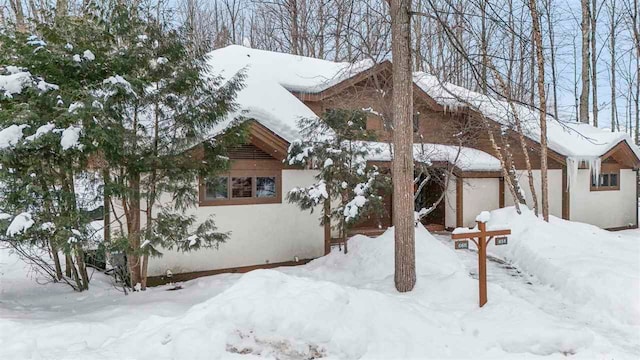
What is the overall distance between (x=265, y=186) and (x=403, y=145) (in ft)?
11.1

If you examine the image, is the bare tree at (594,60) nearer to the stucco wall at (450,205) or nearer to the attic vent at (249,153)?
the stucco wall at (450,205)

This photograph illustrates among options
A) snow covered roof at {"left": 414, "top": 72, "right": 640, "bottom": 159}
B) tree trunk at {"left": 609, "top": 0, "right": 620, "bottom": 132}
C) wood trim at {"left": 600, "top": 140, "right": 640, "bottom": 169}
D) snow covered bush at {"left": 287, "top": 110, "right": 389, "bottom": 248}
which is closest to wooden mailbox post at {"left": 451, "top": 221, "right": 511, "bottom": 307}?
snow covered bush at {"left": 287, "top": 110, "right": 389, "bottom": 248}

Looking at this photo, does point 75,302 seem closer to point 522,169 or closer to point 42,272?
point 42,272

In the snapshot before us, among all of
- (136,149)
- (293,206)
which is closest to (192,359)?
(136,149)

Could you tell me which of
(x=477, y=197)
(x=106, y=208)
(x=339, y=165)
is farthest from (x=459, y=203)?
(x=106, y=208)

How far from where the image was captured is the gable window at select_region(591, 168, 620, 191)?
14.1m

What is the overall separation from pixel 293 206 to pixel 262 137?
1.65m

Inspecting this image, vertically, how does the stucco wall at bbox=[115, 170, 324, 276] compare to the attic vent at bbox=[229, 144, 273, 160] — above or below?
below

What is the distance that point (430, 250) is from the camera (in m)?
8.57

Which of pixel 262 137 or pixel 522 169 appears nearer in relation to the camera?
pixel 262 137

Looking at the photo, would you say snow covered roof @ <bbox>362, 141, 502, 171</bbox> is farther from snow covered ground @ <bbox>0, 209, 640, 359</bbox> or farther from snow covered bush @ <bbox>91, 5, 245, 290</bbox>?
snow covered bush @ <bbox>91, 5, 245, 290</bbox>

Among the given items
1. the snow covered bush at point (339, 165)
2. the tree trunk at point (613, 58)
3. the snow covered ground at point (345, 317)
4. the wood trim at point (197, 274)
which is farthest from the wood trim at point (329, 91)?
Answer: the tree trunk at point (613, 58)

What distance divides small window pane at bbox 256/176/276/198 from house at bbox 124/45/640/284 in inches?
0.8

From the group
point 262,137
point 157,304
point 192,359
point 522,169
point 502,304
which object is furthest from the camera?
point 522,169
